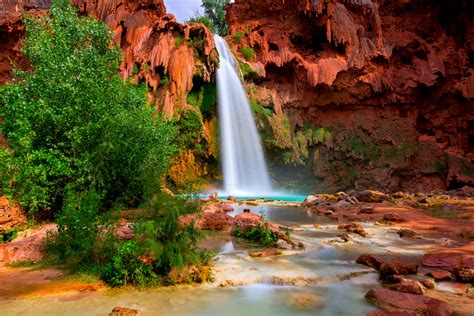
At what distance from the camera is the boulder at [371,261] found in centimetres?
599

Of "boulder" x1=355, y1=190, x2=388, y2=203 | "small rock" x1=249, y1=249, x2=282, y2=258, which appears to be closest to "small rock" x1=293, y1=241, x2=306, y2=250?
"small rock" x1=249, y1=249, x2=282, y2=258

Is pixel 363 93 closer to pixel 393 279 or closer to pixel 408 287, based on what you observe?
pixel 393 279

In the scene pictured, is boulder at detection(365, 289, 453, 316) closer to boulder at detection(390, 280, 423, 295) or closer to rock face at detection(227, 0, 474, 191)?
boulder at detection(390, 280, 423, 295)

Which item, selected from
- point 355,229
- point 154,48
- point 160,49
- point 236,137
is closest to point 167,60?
point 160,49

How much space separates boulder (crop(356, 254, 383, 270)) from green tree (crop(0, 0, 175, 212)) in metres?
4.24

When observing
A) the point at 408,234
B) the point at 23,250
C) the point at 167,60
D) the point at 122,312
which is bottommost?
the point at 408,234

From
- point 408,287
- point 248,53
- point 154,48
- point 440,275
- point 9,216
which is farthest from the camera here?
point 248,53

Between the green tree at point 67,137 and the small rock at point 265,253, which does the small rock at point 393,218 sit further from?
the green tree at point 67,137

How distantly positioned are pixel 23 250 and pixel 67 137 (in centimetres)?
260

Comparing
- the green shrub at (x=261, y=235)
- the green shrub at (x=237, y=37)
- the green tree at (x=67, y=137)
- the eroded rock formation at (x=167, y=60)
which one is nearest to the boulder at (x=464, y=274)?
the green shrub at (x=261, y=235)

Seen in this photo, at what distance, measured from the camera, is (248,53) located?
2973 centimetres

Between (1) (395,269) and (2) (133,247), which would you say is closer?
(2) (133,247)

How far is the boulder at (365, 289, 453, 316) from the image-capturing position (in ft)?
12.7

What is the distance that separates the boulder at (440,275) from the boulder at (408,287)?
1.01m
